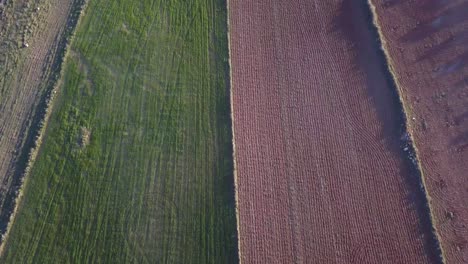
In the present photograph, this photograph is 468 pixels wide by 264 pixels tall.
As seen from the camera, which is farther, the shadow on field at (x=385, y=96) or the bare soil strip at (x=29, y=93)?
the bare soil strip at (x=29, y=93)

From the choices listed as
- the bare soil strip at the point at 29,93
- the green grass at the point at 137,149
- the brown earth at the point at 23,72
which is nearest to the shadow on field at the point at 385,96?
the green grass at the point at 137,149

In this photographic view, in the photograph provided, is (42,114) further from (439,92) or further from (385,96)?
(439,92)

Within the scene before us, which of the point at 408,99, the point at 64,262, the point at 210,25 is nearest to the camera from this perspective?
the point at 64,262

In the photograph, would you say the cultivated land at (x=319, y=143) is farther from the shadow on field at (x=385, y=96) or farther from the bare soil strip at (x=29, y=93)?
the bare soil strip at (x=29, y=93)

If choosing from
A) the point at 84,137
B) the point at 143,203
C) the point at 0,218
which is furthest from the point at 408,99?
the point at 0,218

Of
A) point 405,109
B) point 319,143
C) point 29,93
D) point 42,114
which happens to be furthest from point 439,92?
point 29,93

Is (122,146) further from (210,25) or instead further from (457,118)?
(457,118)
